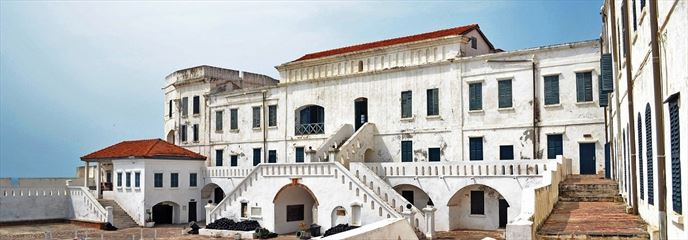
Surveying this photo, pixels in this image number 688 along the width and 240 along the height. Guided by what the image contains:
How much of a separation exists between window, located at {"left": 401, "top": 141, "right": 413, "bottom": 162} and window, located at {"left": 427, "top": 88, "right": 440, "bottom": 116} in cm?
192

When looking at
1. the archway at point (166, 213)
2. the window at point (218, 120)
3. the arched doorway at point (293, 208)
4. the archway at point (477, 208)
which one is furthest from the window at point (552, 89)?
the archway at point (166, 213)

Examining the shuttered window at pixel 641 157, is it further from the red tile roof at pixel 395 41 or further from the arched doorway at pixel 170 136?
the arched doorway at pixel 170 136

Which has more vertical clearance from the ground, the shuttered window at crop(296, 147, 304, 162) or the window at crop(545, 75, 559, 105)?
the window at crop(545, 75, 559, 105)

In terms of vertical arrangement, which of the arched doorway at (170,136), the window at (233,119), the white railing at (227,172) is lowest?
the white railing at (227,172)

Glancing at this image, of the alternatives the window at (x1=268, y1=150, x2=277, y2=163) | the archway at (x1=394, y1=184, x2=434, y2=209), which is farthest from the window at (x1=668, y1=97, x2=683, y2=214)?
the window at (x1=268, y1=150, x2=277, y2=163)

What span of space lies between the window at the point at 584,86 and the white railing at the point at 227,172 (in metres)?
17.9

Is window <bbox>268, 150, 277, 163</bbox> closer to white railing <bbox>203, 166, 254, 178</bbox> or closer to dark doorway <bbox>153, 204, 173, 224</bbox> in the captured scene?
white railing <bbox>203, 166, 254, 178</bbox>

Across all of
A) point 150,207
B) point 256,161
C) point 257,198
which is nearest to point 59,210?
point 150,207

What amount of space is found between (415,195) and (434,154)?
8.18 ft

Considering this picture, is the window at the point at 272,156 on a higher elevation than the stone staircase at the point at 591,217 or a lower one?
higher

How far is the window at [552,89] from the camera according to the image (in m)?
27.1

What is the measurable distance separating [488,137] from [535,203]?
17682 millimetres

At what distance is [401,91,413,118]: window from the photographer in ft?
104

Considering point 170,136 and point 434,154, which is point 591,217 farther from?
point 170,136
